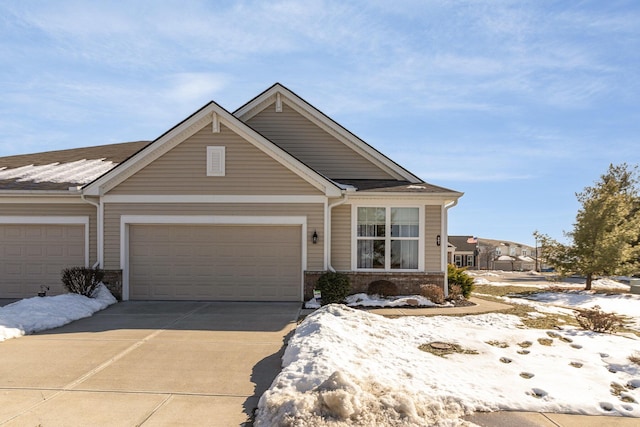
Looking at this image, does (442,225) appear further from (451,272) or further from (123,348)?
(123,348)

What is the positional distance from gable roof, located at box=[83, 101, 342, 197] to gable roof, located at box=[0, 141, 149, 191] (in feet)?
4.85

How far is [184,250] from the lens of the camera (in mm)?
12336

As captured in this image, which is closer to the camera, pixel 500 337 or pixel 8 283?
pixel 500 337

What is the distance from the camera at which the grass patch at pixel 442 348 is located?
23.2 ft

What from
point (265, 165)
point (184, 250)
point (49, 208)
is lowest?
point (184, 250)

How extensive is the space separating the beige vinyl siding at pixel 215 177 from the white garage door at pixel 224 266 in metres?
1.06

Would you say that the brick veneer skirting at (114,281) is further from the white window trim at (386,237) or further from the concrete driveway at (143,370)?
the white window trim at (386,237)

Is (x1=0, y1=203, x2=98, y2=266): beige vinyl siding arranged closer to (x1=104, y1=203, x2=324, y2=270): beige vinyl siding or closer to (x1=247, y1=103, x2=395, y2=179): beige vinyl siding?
(x1=104, y1=203, x2=324, y2=270): beige vinyl siding

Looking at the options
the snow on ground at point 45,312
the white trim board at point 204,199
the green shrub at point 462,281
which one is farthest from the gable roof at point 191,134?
the green shrub at point 462,281

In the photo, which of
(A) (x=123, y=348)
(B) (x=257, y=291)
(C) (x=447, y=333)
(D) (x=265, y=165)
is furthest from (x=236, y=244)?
(C) (x=447, y=333)

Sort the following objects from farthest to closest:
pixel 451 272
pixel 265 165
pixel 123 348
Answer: pixel 451 272 → pixel 265 165 → pixel 123 348

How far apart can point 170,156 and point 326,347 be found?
795 centimetres

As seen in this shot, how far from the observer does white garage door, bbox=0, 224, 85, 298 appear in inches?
504

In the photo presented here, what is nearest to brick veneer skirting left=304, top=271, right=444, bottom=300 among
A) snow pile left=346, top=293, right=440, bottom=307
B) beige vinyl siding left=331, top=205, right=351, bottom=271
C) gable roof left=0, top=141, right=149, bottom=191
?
snow pile left=346, top=293, right=440, bottom=307
